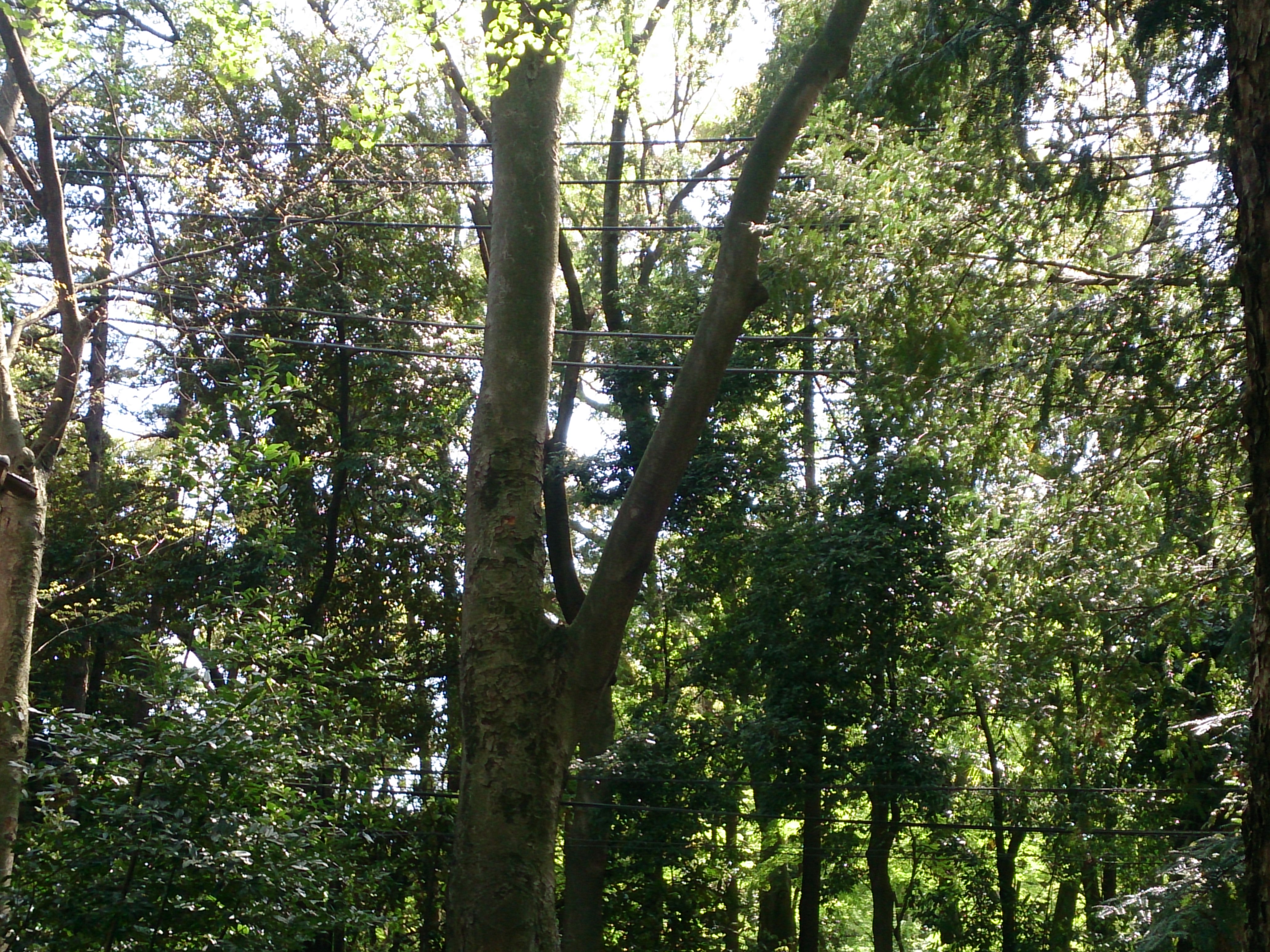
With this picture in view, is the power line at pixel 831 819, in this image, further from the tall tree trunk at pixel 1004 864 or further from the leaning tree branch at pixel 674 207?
the leaning tree branch at pixel 674 207

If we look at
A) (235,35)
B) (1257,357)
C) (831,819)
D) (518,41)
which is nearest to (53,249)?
(235,35)

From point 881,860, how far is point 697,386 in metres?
10.7

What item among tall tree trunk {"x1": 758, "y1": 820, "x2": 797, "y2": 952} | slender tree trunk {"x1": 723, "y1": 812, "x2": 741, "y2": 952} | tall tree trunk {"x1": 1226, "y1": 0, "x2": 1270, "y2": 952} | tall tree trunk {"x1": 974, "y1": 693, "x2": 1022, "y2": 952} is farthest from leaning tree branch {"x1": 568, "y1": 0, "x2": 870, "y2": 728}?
tall tree trunk {"x1": 758, "y1": 820, "x2": 797, "y2": 952}

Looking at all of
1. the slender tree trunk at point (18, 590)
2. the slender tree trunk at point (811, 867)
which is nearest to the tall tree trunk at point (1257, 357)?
the slender tree trunk at point (18, 590)

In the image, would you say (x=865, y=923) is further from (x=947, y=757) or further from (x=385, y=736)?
(x=385, y=736)

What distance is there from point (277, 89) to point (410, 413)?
14.5 ft

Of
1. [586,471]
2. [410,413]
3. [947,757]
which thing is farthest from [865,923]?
[410,413]

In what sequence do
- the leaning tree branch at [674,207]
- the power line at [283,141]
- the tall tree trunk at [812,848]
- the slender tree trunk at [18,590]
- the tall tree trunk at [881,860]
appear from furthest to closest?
the leaning tree branch at [674,207]
the tall tree trunk at [881,860]
the tall tree trunk at [812,848]
the power line at [283,141]
the slender tree trunk at [18,590]

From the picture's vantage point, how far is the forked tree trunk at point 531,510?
3443 millimetres

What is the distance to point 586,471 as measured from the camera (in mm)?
13758

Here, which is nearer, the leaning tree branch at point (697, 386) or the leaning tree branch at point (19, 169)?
the leaning tree branch at point (697, 386)

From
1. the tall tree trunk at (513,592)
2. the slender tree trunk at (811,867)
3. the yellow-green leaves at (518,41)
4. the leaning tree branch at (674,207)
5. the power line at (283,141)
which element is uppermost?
the leaning tree branch at (674,207)

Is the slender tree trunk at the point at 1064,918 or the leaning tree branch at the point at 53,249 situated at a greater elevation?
the leaning tree branch at the point at 53,249

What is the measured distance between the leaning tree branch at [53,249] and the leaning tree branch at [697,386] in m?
5.11
